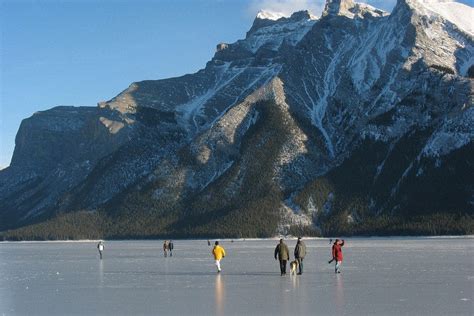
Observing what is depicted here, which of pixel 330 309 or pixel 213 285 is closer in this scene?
pixel 330 309

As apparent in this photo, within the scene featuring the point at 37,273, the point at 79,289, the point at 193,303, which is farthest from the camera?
the point at 37,273

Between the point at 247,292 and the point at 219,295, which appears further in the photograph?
the point at 247,292

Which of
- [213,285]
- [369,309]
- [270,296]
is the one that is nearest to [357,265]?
[213,285]

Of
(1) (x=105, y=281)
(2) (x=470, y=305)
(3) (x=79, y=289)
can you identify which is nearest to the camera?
(2) (x=470, y=305)

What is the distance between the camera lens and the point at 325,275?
55344 mm

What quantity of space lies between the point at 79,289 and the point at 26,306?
28.0 ft

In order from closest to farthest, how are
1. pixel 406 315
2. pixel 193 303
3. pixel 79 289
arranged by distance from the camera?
pixel 406 315 → pixel 193 303 → pixel 79 289

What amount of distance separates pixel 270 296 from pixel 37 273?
29.0 metres

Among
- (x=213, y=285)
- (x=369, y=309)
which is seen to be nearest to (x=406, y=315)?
(x=369, y=309)

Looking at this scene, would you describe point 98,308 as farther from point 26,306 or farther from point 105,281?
point 105,281

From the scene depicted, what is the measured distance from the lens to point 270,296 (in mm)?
41219

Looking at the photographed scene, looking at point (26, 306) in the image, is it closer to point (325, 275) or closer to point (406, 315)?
point (406, 315)

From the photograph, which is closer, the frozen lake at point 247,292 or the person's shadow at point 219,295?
the frozen lake at point 247,292

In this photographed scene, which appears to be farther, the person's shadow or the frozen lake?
the person's shadow
